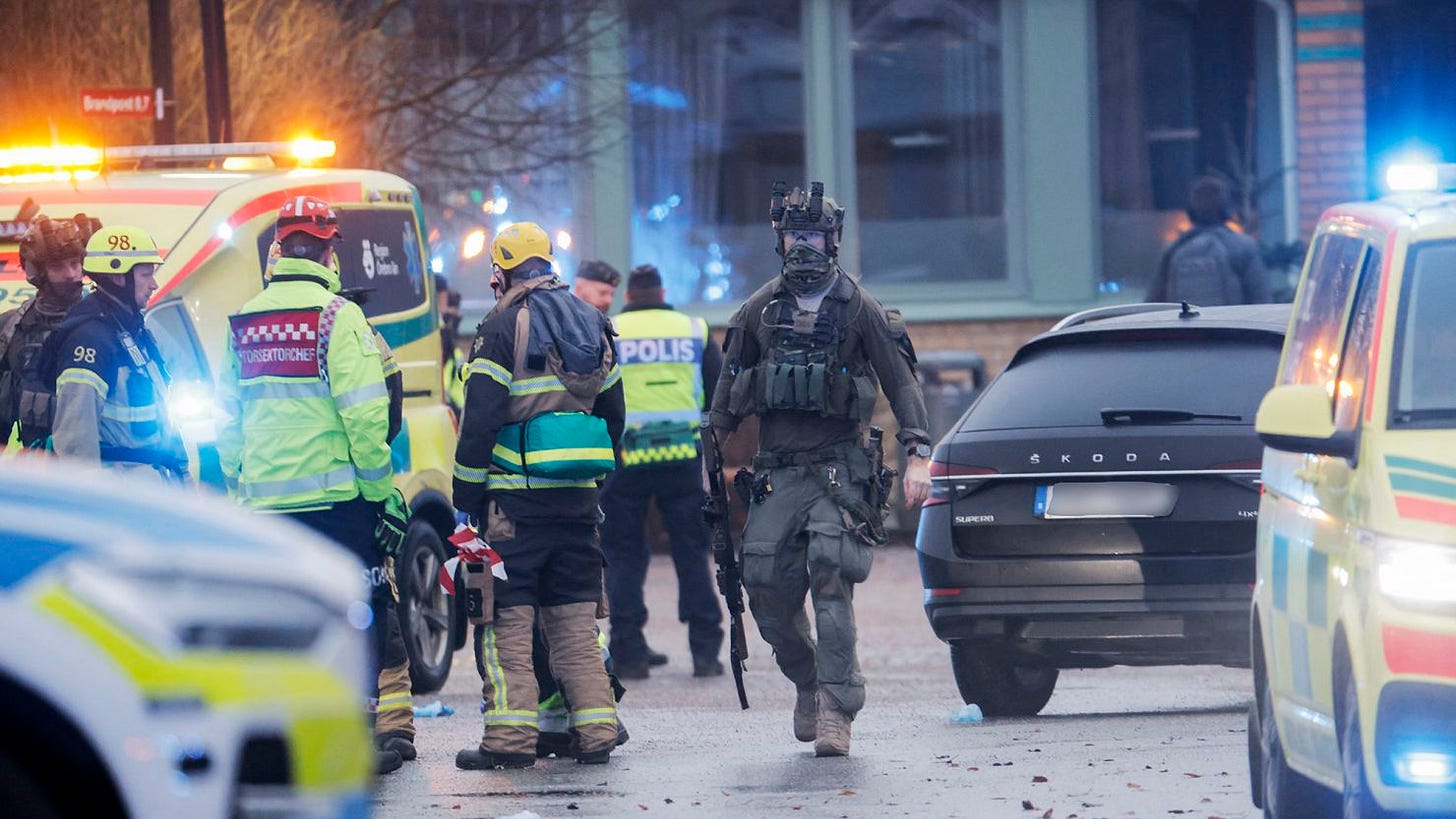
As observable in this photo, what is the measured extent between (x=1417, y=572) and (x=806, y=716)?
12.5 ft

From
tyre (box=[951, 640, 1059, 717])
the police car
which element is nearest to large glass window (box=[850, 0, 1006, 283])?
tyre (box=[951, 640, 1059, 717])

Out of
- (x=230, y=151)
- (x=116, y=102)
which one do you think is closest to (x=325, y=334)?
(x=230, y=151)

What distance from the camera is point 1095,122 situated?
20.6 meters

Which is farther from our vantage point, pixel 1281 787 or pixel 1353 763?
pixel 1281 787

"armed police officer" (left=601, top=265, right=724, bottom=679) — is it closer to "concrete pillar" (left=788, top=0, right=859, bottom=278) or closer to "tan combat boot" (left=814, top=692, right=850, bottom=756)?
"tan combat boot" (left=814, top=692, right=850, bottom=756)

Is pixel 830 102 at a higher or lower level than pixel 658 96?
lower

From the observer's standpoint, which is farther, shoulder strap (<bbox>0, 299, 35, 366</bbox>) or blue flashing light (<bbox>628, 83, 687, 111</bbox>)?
blue flashing light (<bbox>628, 83, 687, 111</bbox>)

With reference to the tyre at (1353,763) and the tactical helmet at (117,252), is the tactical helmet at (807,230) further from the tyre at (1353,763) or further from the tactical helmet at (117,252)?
the tyre at (1353,763)

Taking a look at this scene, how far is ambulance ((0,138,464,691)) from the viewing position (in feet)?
32.8

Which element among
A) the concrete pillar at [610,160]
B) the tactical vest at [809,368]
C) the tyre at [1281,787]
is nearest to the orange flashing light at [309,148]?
the tactical vest at [809,368]

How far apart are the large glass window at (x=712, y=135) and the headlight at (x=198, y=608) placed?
1662 cm

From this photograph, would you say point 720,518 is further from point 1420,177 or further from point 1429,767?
point 1429,767

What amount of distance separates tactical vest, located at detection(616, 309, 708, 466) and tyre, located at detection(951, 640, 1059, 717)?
2602 millimetres

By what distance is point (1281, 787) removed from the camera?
6387 millimetres
